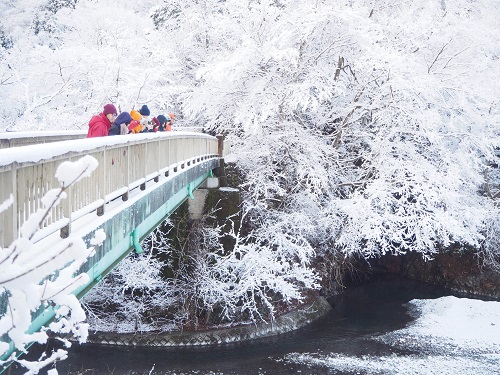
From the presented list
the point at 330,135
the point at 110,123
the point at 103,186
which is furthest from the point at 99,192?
the point at 330,135

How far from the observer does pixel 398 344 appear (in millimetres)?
13406

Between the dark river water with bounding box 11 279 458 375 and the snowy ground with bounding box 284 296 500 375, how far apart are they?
35 cm

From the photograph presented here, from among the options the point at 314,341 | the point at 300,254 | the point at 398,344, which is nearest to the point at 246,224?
the point at 300,254

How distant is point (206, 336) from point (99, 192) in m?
9.43

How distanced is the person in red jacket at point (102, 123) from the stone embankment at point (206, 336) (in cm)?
773

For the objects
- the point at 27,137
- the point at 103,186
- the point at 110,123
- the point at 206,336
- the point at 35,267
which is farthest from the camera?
the point at 206,336

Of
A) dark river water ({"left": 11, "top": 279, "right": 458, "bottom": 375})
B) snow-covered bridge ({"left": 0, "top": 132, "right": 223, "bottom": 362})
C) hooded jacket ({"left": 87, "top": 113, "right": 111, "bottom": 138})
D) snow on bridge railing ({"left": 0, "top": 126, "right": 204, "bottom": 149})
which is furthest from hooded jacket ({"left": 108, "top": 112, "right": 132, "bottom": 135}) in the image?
dark river water ({"left": 11, "top": 279, "right": 458, "bottom": 375})

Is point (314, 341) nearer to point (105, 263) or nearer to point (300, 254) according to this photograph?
point (300, 254)

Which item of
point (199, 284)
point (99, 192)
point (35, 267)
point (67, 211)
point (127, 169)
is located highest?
point (127, 169)

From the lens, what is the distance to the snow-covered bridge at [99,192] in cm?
350

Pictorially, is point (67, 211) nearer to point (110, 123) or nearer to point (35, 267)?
point (35, 267)

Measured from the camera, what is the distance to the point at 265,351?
43.5ft

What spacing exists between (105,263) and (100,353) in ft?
26.5

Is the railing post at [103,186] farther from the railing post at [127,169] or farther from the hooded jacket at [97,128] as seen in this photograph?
the hooded jacket at [97,128]
